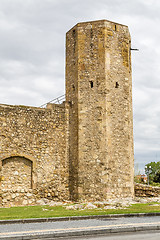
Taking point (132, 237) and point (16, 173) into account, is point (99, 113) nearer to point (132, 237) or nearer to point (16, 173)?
point (16, 173)

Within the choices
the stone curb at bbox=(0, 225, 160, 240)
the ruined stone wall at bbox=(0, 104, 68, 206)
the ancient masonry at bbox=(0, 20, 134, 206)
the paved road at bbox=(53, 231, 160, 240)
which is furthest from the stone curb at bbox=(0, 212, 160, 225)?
the ruined stone wall at bbox=(0, 104, 68, 206)

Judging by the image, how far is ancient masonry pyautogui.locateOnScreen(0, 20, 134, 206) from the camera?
15930mm

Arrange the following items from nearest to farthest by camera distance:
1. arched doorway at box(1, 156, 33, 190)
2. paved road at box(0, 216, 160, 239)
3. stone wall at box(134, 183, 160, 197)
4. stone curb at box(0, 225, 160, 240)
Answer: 1. stone curb at box(0, 225, 160, 240)
2. paved road at box(0, 216, 160, 239)
3. arched doorway at box(1, 156, 33, 190)
4. stone wall at box(134, 183, 160, 197)

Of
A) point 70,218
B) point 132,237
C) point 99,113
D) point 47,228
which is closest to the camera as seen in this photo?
point 132,237

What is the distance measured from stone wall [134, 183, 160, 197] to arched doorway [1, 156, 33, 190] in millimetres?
6356

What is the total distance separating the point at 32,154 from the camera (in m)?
16.3

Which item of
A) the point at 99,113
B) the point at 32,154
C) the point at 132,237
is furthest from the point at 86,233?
the point at 99,113

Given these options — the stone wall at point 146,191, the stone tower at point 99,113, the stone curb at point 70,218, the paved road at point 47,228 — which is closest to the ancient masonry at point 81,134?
the stone tower at point 99,113

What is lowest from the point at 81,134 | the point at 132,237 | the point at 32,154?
the point at 132,237

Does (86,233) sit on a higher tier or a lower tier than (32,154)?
lower

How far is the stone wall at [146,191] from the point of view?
1812 centimetres

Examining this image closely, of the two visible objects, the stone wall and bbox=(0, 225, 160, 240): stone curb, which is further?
the stone wall

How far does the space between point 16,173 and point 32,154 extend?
124 cm

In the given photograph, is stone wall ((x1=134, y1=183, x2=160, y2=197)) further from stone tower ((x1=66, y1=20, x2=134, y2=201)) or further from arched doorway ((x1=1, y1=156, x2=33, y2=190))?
arched doorway ((x1=1, y1=156, x2=33, y2=190))
